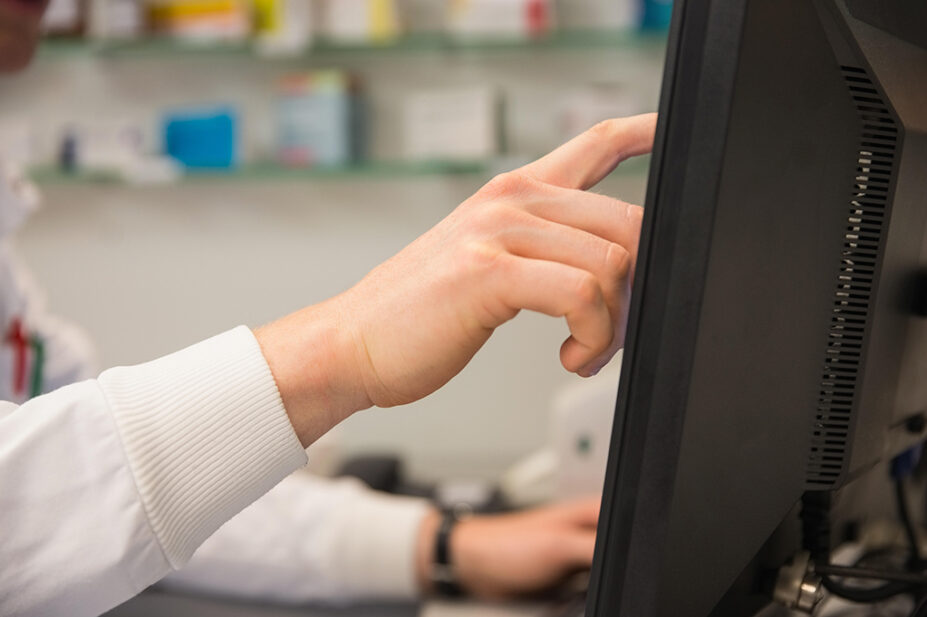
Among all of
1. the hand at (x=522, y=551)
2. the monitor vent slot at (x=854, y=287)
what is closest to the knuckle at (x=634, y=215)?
the monitor vent slot at (x=854, y=287)

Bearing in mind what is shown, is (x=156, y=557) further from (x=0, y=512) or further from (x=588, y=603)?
(x=588, y=603)

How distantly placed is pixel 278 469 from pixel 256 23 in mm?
1590

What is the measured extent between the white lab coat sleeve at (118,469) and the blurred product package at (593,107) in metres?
1.39

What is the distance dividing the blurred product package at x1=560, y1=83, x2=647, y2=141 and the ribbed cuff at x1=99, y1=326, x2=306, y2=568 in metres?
1.39

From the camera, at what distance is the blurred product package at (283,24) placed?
1844 millimetres

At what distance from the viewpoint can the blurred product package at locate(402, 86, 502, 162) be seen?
6.01 ft

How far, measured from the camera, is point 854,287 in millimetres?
472

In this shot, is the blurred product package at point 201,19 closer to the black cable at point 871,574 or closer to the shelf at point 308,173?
the shelf at point 308,173

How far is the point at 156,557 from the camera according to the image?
0.51 metres

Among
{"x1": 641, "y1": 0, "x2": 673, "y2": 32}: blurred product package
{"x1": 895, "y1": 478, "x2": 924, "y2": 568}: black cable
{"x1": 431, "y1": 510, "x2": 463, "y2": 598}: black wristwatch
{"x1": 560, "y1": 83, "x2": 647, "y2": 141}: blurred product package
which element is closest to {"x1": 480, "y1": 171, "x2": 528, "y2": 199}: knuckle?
{"x1": 895, "y1": 478, "x2": 924, "y2": 568}: black cable

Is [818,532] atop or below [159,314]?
atop

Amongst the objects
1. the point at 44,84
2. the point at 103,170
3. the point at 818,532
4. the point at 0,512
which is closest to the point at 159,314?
the point at 103,170

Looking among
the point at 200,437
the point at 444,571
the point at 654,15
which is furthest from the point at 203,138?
the point at 200,437

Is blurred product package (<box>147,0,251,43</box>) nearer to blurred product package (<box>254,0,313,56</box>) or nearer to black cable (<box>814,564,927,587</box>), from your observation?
blurred product package (<box>254,0,313,56</box>)
